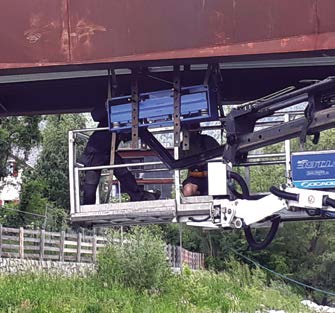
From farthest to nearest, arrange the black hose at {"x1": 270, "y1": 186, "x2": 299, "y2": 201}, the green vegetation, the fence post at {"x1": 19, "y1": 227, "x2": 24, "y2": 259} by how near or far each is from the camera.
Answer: the fence post at {"x1": 19, "y1": 227, "x2": 24, "y2": 259}, the green vegetation, the black hose at {"x1": 270, "y1": 186, "x2": 299, "y2": 201}

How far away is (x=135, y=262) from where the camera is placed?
Result: 18.9 m

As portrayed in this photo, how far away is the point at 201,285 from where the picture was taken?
70.4 feet

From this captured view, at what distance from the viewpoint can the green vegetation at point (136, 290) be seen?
13.4 metres

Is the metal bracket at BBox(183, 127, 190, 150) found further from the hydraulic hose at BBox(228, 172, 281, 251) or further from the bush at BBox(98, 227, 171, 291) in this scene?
the bush at BBox(98, 227, 171, 291)

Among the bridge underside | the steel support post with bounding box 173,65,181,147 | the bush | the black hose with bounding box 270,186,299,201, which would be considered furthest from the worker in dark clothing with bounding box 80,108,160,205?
the bush

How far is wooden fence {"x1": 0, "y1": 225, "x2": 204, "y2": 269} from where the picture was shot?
19.2 meters

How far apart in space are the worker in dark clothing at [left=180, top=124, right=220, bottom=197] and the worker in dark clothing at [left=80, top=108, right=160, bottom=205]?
60 cm

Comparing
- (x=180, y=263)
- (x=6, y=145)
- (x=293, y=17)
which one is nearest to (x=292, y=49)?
(x=293, y=17)

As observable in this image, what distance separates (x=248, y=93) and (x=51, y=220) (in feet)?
71.5

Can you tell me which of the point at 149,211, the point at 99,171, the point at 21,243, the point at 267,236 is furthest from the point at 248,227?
the point at 21,243

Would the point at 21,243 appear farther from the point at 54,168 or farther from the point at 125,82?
the point at 54,168

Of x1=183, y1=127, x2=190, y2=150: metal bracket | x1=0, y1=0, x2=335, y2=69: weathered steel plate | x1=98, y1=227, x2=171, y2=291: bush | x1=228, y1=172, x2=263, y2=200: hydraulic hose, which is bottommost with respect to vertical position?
x1=98, y1=227, x2=171, y2=291: bush

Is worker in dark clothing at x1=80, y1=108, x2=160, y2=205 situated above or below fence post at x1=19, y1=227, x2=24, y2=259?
above

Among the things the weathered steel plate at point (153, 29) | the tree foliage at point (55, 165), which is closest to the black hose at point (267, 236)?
the weathered steel plate at point (153, 29)
